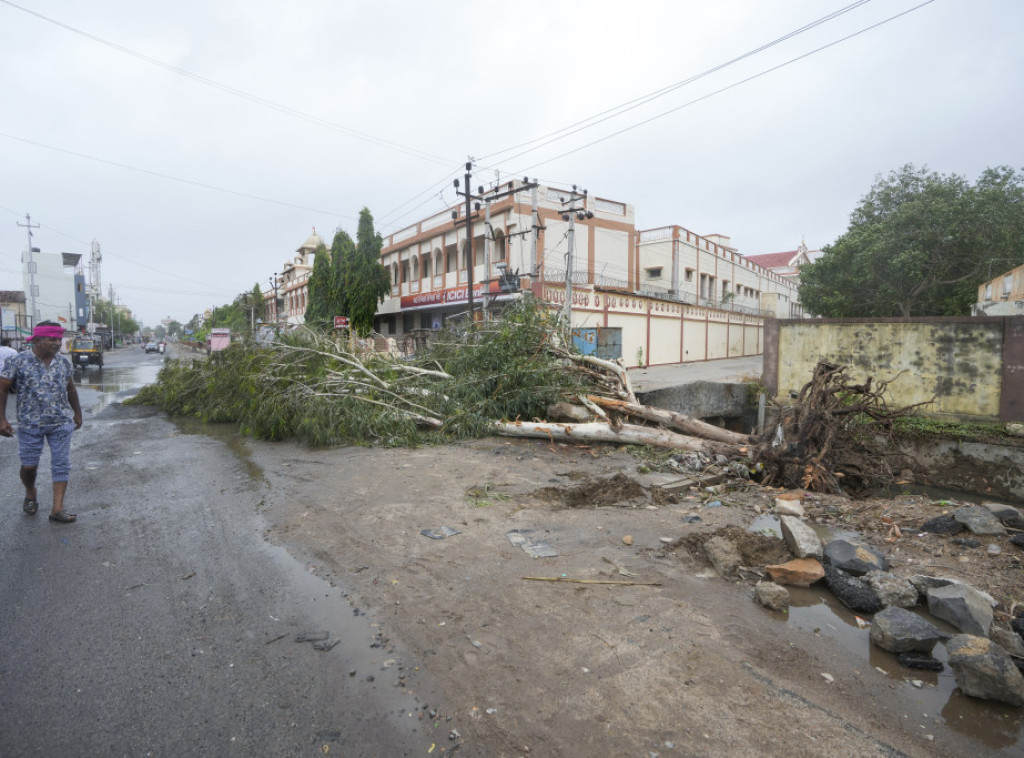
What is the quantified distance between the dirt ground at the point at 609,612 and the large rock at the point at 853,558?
0.99ft

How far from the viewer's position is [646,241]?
107 ft

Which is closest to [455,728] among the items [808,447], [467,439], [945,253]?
[808,447]

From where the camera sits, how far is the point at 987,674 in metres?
2.52

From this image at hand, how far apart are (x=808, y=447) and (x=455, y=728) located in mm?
6108

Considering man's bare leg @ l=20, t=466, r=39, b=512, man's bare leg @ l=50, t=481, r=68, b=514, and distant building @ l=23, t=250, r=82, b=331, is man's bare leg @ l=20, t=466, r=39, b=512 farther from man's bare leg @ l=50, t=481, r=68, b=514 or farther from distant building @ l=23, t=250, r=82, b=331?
distant building @ l=23, t=250, r=82, b=331

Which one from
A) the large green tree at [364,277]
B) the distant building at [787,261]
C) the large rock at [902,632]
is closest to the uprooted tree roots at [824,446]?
the large rock at [902,632]

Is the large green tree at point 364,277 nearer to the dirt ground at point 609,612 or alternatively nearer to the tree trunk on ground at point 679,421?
the tree trunk on ground at point 679,421

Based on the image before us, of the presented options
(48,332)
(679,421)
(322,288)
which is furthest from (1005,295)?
(322,288)

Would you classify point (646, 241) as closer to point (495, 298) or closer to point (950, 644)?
point (495, 298)

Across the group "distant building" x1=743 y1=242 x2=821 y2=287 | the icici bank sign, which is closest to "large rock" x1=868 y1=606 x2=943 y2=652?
the icici bank sign

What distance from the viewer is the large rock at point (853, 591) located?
3.44m

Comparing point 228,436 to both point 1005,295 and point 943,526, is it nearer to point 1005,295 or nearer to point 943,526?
point 943,526

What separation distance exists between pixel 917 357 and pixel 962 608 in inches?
382

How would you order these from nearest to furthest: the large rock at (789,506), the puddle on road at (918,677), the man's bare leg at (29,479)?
the puddle on road at (918,677) → the man's bare leg at (29,479) → the large rock at (789,506)
